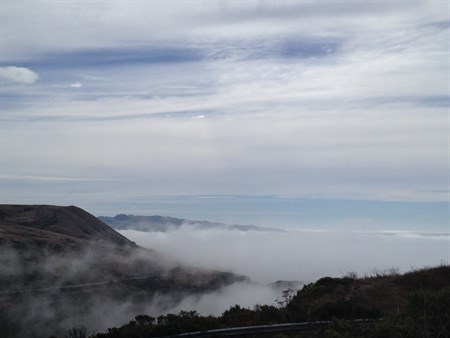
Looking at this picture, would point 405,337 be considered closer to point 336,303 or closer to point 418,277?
point 336,303

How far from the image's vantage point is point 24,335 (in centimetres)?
5122

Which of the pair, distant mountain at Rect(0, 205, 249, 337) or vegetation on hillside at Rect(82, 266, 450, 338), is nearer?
vegetation on hillside at Rect(82, 266, 450, 338)

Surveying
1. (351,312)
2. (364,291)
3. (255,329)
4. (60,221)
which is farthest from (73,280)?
(255,329)

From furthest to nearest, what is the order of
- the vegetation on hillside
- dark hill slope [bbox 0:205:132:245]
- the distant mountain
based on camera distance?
dark hill slope [bbox 0:205:132:245] → the distant mountain → the vegetation on hillside

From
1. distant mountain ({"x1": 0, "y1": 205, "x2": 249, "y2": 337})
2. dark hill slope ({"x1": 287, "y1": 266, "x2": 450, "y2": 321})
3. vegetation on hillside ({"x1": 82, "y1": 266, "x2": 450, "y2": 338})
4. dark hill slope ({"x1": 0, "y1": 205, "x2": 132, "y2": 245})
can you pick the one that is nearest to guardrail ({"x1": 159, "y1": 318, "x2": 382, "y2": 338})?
vegetation on hillside ({"x1": 82, "y1": 266, "x2": 450, "y2": 338})

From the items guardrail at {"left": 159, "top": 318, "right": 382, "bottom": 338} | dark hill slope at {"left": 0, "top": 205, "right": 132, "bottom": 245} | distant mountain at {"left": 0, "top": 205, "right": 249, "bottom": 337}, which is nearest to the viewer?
guardrail at {"left": 159, "top": 318, "right": 382, "bottom": 338}

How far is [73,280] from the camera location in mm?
79812

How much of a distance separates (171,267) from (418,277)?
87.2 metres

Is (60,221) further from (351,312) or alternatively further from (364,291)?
(351,312)

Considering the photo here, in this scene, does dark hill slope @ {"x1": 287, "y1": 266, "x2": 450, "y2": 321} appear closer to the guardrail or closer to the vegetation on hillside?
the vegetation on hillside

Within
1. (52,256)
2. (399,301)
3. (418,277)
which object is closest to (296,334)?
(399,301)

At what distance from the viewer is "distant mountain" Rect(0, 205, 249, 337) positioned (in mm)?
59250

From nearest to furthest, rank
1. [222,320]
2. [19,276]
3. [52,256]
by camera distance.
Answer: [222,320]
[19,276]
[52,256]

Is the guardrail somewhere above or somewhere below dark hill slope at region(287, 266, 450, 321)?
below
